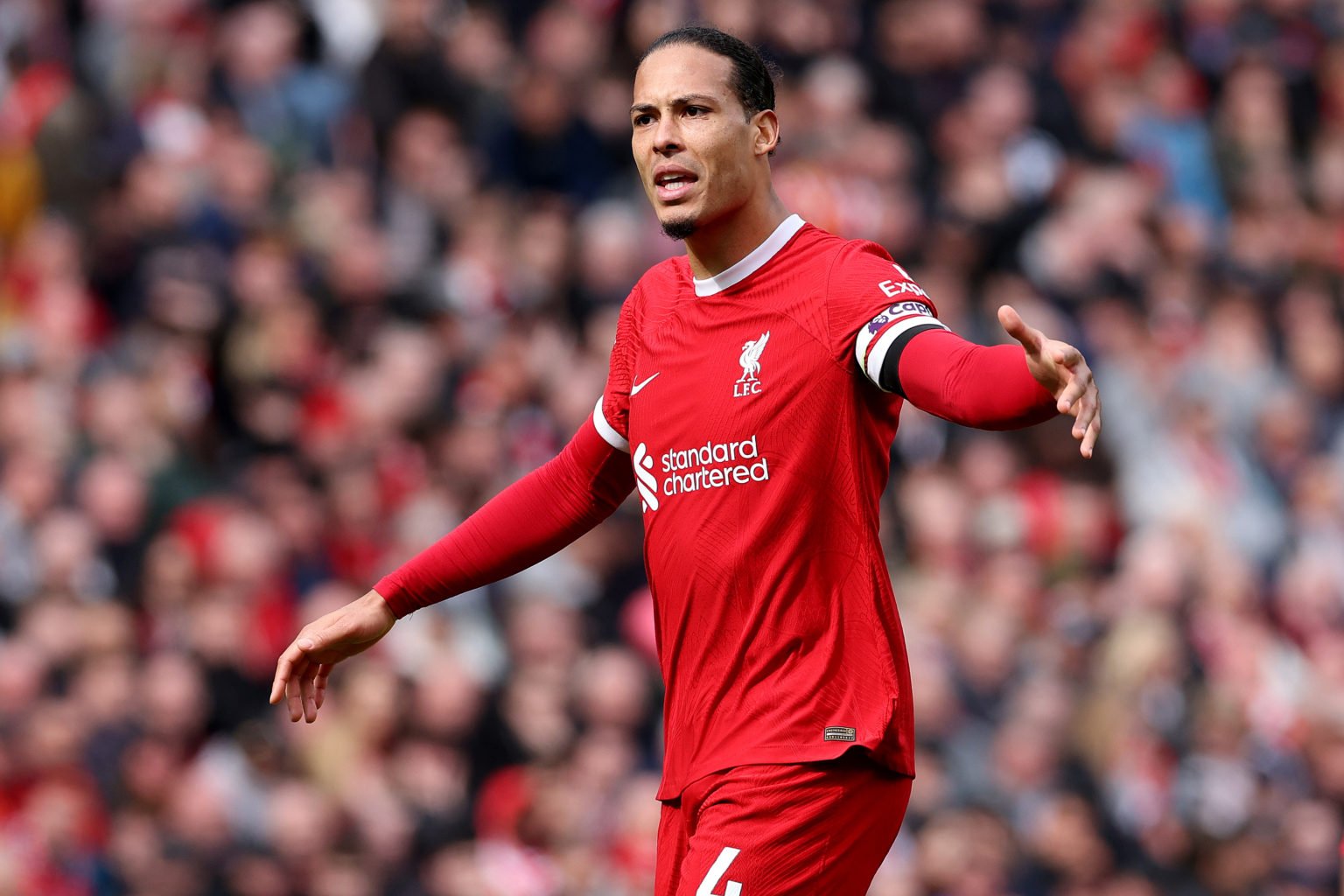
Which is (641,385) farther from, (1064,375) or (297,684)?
(1064,375)

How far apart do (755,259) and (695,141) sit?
0.29 m

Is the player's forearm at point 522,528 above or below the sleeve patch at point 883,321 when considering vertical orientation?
below

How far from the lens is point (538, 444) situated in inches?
458

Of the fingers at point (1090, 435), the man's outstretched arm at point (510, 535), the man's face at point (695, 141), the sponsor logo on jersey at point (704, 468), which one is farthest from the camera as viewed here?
the man's outstretched arm at point (510, 535)

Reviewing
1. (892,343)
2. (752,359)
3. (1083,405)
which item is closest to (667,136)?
(752,359)

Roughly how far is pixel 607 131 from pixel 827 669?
8.88 m

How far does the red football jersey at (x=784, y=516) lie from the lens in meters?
Result: 4.81

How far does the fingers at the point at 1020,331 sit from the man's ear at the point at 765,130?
3.68 feet

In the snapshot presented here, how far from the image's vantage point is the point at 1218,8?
16.2 metres

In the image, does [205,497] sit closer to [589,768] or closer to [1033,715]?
[589,768]

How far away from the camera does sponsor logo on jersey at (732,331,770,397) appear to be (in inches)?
195

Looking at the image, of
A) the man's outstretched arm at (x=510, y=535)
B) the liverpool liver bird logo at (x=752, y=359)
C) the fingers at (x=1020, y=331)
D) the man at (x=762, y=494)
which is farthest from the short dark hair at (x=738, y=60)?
the fingers at (x=1020, y=331)

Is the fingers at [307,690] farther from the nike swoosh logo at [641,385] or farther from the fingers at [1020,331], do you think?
the fingers at [1020,331]

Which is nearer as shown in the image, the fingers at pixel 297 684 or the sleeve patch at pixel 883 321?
the sleeve patch at pixel 883 321
